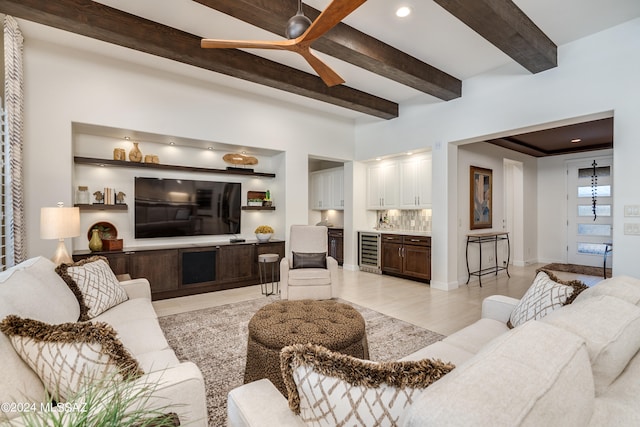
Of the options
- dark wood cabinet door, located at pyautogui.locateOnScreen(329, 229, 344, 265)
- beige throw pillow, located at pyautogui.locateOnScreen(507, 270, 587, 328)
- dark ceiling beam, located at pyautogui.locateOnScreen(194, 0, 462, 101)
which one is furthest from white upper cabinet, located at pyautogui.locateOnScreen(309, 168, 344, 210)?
beige throw pillow, located at pyautogui.locateOnScreen(507, 270, 587, 328)

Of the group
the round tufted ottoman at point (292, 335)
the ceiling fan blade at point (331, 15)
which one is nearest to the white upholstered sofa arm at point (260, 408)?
the round tufted ottoman at point (292, 335)

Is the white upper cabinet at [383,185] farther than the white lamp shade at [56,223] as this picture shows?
Yes

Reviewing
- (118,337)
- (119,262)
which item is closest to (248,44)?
(118,337)

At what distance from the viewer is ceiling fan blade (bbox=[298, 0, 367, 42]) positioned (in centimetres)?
183

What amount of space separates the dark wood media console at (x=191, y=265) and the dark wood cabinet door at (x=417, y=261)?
7.67 feet

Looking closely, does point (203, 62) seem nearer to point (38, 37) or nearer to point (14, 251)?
point (38, 37)

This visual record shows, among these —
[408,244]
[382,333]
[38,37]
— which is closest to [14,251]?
[38,37]

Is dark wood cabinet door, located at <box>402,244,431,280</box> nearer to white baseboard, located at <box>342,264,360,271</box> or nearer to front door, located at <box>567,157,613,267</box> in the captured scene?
white baseboard, located at <box>342,264,360,271</box>

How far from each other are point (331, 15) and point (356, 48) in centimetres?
147

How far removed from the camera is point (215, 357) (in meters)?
2.50

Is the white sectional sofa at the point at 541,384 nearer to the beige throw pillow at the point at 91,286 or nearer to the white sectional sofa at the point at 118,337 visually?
the white sectional sofa at the point at 118,337

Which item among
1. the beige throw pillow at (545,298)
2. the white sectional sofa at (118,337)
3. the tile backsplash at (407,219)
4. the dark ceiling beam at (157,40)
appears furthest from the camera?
the tile backsplash at (407,219)

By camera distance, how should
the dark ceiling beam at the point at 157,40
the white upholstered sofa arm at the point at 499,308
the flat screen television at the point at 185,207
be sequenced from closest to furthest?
the white upholstered sofa arm at the point at 499,308, the dark ceiling beam at the point at 157,40, the flat screen television at the point at 185,207

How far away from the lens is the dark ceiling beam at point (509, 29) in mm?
2576
